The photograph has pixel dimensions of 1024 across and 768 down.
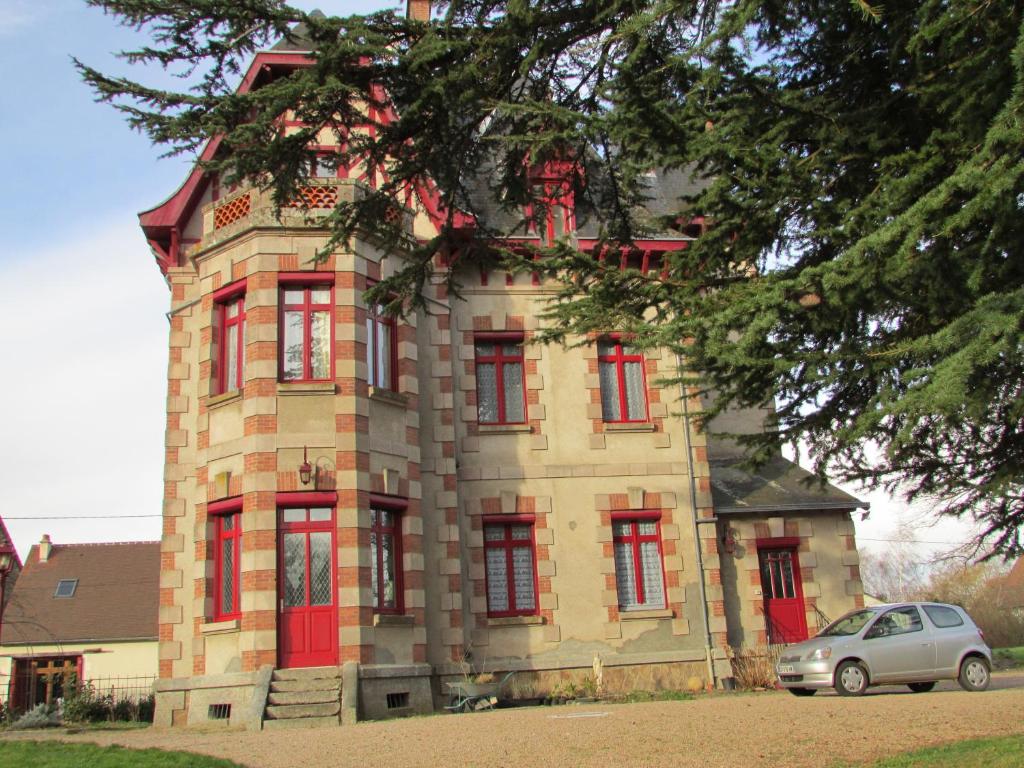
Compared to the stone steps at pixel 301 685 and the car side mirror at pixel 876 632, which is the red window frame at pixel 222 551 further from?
the car side mirror at pixel 876 632

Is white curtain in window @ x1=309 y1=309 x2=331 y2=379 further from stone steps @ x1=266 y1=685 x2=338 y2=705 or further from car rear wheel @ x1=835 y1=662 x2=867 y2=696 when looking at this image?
car rear wheel @ x1=835 y1=662 x2=867 y2=696

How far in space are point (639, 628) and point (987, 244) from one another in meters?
12.0

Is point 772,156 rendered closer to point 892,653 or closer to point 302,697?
point 892,653

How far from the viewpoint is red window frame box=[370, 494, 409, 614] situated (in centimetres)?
1623

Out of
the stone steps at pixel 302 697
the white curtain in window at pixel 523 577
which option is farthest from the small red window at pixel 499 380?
the stone steps at pixel 302 697

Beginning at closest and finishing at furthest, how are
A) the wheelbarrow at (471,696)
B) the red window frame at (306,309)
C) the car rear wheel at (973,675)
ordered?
the car rear wheel at (973,675), the wheelbarrow at (471,696), the red window frame at (306,309)

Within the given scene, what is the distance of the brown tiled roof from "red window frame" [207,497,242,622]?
17029mm

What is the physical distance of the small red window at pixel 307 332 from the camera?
16391mm

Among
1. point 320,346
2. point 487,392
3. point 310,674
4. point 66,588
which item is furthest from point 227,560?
point 66,588

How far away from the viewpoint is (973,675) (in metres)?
14.7

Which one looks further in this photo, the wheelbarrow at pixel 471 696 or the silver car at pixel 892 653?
the wheelbarrow at pixel 471 696

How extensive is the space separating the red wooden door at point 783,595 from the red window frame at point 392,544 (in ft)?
21.9

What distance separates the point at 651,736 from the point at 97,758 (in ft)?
16.4

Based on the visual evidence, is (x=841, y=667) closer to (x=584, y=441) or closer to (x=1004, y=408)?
(x=584, y=441)
